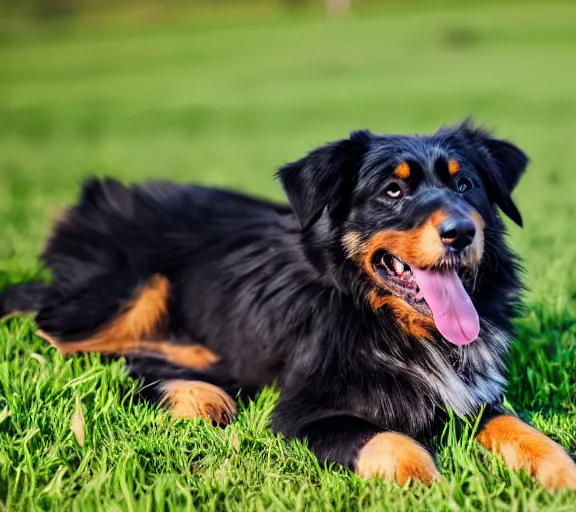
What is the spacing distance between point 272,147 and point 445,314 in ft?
42.8

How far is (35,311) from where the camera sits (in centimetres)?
568

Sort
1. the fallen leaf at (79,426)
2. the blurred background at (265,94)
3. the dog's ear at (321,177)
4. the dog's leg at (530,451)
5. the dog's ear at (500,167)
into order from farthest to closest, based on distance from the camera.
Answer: the blurred background at (265,94)
the dog's ear at (500,167)
the dog's ear at (321,177)
the fallen leaf at (79,426)
the dog's leg at (530,451)

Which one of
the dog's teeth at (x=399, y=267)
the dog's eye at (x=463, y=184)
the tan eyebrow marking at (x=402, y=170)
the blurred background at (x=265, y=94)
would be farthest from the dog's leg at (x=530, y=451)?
the blurred background at (x=265, y=94)

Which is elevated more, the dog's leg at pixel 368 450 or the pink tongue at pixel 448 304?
the pink tongue at pixel 448 304

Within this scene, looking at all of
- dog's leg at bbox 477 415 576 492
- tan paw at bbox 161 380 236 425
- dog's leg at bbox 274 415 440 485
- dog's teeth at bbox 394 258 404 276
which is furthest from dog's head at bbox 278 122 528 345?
tan paw at bbox 161 380 236 425

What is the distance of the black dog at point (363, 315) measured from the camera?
3941 mm

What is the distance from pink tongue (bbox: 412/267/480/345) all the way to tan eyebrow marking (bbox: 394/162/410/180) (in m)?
0.55

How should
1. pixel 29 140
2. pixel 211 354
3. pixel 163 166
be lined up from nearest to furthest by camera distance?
pixel 211 354
pixel 163 166
pixel 29 140

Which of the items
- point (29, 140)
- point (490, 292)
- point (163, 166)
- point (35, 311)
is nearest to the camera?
point (490, 292)

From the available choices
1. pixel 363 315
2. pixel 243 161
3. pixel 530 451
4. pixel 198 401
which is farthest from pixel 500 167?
pixel 243 161

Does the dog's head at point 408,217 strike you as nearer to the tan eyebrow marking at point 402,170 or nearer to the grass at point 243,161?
the tan eyebrow marking at point 402,170

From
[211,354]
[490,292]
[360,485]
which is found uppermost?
[490,292]

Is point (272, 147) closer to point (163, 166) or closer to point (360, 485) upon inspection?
point (163, 166)

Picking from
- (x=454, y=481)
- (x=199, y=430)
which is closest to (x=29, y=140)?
(x=199, y=430)
